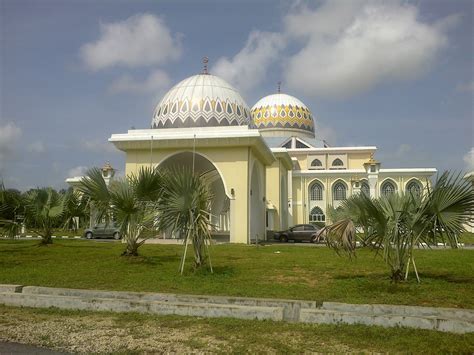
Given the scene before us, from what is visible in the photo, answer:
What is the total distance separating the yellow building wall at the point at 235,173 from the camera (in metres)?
22.0

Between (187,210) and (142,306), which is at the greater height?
(187,210)

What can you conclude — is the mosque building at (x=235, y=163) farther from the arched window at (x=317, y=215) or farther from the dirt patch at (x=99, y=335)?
the dirt patch at (x=99, y=335)

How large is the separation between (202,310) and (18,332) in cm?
230

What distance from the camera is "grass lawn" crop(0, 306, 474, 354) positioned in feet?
16.0

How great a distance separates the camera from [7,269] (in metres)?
10.8

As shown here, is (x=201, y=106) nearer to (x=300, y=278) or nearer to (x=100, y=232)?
(x=100, y=232)

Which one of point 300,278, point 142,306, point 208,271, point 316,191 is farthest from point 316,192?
point 142,306

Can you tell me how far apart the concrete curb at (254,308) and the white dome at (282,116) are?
126 ft

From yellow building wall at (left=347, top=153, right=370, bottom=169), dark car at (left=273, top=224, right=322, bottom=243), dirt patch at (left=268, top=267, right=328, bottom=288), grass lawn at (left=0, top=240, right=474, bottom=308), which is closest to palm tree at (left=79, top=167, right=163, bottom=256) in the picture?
grass lawn at (left=0, top=240, right=474, bottom=308)

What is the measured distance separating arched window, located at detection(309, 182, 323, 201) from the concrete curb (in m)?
34.7

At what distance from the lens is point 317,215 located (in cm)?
4084

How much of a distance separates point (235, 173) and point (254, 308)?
1651 centimetres

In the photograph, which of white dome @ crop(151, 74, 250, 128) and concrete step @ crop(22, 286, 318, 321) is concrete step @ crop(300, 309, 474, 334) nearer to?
concrete step @ crop(22, 286, 318, 321)

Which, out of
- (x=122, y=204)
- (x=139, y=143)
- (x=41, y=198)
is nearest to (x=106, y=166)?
(x=139, y=143)
